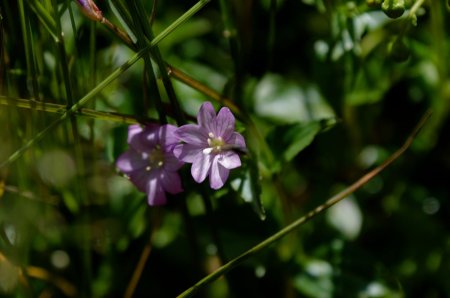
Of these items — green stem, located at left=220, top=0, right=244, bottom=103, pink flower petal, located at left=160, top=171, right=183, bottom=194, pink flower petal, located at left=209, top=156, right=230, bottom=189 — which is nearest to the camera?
pink flower petal, located at left=209, top=156, right=230, bottom=189

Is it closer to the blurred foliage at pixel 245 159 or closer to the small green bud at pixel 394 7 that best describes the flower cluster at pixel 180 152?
the blurred foliage at pixel 245 159

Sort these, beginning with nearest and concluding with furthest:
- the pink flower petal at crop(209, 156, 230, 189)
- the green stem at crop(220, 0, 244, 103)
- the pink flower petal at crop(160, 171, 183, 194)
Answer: the pink flower petal at crop(209, 156, 230, 189) → the pink flower petal at crop(160, 171, 183, 194) → the green stem at crop(220, 0, 244, 103)

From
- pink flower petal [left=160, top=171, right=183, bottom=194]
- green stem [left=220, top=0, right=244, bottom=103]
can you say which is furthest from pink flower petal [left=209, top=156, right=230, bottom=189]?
green stem [left=220, top=0, right=244, bottom=103]

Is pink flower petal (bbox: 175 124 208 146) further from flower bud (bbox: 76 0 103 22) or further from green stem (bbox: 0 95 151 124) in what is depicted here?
flower bud (bbox: 76 0 103 22)

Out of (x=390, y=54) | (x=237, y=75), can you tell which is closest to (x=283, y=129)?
(x=237, y=75)

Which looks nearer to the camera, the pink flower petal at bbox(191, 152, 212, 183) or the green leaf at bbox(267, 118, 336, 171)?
the pink flower petal at bbox(191, 152, 212, 183)

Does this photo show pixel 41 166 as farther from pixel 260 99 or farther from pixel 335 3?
pixel 335 3

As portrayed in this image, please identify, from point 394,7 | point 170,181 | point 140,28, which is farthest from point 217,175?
point 394,7
